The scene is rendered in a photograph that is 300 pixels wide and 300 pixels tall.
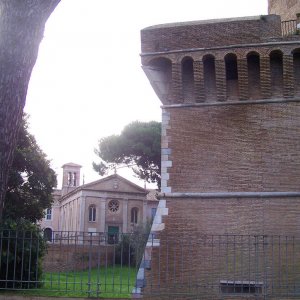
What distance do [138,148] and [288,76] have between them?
82.4 feet

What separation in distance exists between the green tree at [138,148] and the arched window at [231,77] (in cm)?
2374

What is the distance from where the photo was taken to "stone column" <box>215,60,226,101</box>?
1070 cm

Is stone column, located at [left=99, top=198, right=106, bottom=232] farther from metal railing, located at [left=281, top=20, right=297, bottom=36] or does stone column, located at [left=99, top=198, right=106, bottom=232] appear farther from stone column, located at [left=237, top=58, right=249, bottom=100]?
stone column, located at [left=237, top=58, right=249, bottom=100]

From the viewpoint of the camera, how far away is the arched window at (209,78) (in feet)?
35.7

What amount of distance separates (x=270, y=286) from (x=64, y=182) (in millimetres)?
44765

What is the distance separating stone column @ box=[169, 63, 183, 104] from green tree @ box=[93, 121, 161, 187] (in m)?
23.9

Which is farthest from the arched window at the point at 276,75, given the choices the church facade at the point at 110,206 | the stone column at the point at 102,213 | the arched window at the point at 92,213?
the arched window at the point at 92,213

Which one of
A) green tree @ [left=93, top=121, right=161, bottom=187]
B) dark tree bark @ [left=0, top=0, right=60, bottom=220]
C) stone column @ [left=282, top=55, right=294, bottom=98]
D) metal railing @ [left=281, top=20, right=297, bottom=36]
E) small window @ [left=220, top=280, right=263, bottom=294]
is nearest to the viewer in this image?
dark tree bark @ [left=0, top=0, right=60, bottom=220]

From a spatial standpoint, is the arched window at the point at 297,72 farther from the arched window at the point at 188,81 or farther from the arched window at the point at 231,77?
the arched window at the point at 188,81

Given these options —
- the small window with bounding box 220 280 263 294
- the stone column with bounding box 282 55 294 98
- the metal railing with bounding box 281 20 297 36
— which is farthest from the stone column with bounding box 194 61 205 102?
the small window with bounding box 220 280 263 294

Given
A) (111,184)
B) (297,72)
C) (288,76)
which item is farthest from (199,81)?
(111,184)

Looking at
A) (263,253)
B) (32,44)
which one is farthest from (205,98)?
(32,44)

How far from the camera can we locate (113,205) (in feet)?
143

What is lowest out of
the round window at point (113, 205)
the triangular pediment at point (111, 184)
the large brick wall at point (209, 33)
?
the round window at point (113, 205)
